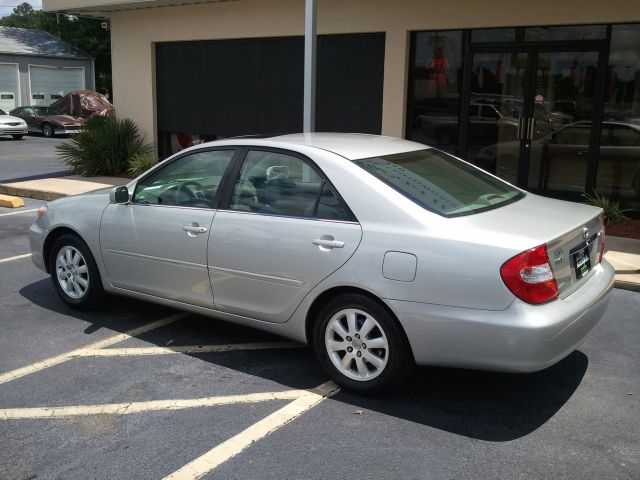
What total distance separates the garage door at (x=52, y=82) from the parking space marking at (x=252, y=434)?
35.9 meters

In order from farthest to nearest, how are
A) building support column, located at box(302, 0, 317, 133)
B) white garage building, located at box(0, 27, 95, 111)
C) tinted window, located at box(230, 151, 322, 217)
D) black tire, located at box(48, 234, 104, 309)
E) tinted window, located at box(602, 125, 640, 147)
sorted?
1. white garage building, located at box(0, 27, 95, 111)
2. tinted window, located at box(602, 125, 640, 147)
3. building support column, located at box(302, 0, 317, 133)
4. black tire, located at box(48, 234, 104, 309)
5. tinted window, located at box(230, 151, 322, 217)

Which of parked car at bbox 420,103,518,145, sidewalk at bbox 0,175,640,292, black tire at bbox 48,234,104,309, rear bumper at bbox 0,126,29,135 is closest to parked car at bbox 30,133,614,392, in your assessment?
black tire at bbox 48,234,104,309

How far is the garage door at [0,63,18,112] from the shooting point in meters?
35.1

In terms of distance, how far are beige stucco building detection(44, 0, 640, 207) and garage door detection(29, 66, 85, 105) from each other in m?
24.6

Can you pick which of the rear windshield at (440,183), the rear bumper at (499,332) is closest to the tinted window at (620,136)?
the rear windshield at (440,183)

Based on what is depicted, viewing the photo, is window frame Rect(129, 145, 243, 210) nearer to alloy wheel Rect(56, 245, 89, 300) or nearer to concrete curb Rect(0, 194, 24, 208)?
alloy wheel Rect(56, 245, 89, 300)

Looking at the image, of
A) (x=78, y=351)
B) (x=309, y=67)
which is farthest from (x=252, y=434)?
(x=309, y=67)

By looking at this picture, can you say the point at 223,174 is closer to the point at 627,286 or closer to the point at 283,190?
the point at 283,190

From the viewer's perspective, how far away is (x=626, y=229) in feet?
29.6

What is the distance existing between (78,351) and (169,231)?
1.12m

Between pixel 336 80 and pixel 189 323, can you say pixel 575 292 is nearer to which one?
pixel 189 323

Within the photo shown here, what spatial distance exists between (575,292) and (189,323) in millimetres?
3124

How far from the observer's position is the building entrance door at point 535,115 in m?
A: 9.62

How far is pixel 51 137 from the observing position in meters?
28.7
